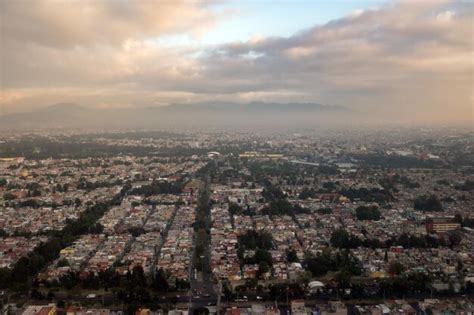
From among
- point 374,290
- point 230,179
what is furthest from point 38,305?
point 230,179

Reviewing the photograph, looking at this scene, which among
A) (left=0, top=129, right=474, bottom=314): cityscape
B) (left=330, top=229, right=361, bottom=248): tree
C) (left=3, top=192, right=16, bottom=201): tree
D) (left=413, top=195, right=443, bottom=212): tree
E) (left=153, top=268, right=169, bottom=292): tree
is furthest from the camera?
(left=3, top=192, right=16, bottom=201): tree

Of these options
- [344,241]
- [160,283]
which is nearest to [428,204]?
[344,241]

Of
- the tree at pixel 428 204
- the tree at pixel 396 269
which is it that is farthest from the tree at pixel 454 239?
the tree at pixel 428 204

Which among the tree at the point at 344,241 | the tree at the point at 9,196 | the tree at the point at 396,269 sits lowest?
the tree at the point at 396,269

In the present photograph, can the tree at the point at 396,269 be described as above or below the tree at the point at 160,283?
below

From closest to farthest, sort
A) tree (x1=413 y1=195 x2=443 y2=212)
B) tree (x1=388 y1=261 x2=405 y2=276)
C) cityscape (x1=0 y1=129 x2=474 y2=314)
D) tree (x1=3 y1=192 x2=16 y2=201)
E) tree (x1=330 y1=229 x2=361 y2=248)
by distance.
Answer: cityscape (x1=0 y1=129 x2=474 y2=314) < tree (x1=388 y1=261 x2=405 y2=276) < tree (x1=330 y1=229 x2=361 y2=248) < tree (x1=413 y1=195 x2=443 y2=212) < tree (x1=3 y1=192 x2=16 y2=201)

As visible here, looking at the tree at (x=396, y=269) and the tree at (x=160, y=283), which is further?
Answer: the tree at (x=396, y=269)

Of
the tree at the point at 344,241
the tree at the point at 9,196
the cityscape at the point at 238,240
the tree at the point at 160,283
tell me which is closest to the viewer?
the cityscape at the point at 238,240

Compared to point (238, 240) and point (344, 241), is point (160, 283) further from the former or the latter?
point (344, 241)

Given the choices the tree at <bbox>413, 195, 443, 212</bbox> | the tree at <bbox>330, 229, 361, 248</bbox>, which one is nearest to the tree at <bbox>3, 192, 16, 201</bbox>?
the tree at <bbox>330, 229, 361, 248</bbox>

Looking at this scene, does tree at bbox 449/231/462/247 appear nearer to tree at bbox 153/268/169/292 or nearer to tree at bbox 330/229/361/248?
tree at bbox 330/229/361/248

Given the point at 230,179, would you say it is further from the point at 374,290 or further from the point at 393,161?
the point at 374,290

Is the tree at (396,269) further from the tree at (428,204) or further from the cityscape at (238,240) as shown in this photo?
the tree at (428,204)

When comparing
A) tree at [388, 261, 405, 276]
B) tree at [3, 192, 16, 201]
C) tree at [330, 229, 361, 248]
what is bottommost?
tree at [388, 261, 405, 276]
